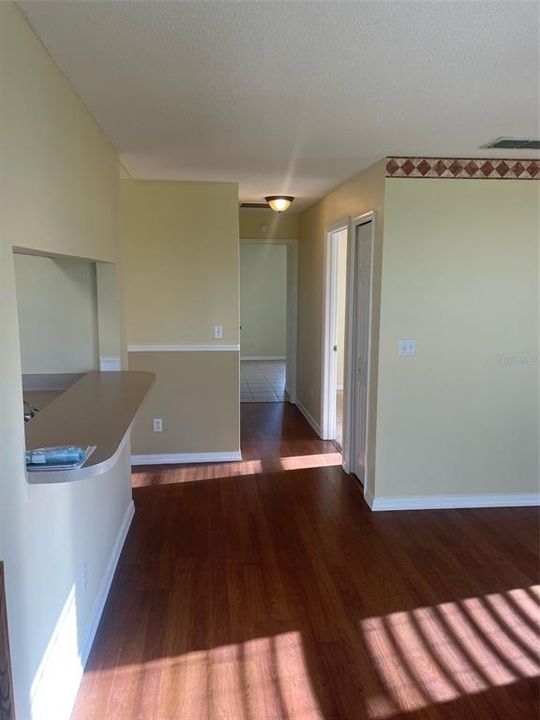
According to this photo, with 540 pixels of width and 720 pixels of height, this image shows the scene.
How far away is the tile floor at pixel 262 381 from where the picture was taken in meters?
7.15

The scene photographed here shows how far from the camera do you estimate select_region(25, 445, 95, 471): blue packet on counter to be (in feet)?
4.99

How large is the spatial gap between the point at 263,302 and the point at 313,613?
7885 millimetres

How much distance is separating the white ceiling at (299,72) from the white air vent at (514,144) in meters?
0.12

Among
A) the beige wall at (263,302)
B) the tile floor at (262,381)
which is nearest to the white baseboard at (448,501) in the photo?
the tile floor at (262,381)

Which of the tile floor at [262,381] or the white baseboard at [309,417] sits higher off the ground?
the tile floor at [262,381]

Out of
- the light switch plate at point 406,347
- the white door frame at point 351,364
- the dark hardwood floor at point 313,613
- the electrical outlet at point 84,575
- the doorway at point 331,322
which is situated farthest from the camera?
the doorway at point 331,322

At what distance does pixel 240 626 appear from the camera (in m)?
2.47

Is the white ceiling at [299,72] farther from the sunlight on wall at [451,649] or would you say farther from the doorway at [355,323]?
the sunlight on wall at [451,649]

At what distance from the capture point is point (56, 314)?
312 centimetres

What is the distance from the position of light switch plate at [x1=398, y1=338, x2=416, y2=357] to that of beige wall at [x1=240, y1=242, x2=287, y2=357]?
6549mm

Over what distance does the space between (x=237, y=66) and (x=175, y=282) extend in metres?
2.61

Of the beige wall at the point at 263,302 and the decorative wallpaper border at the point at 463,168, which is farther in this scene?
the beige wall at the point at 263,302

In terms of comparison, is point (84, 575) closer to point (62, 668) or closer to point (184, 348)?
point (62, 668)

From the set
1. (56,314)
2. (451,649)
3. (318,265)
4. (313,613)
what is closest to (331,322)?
(318,265)
